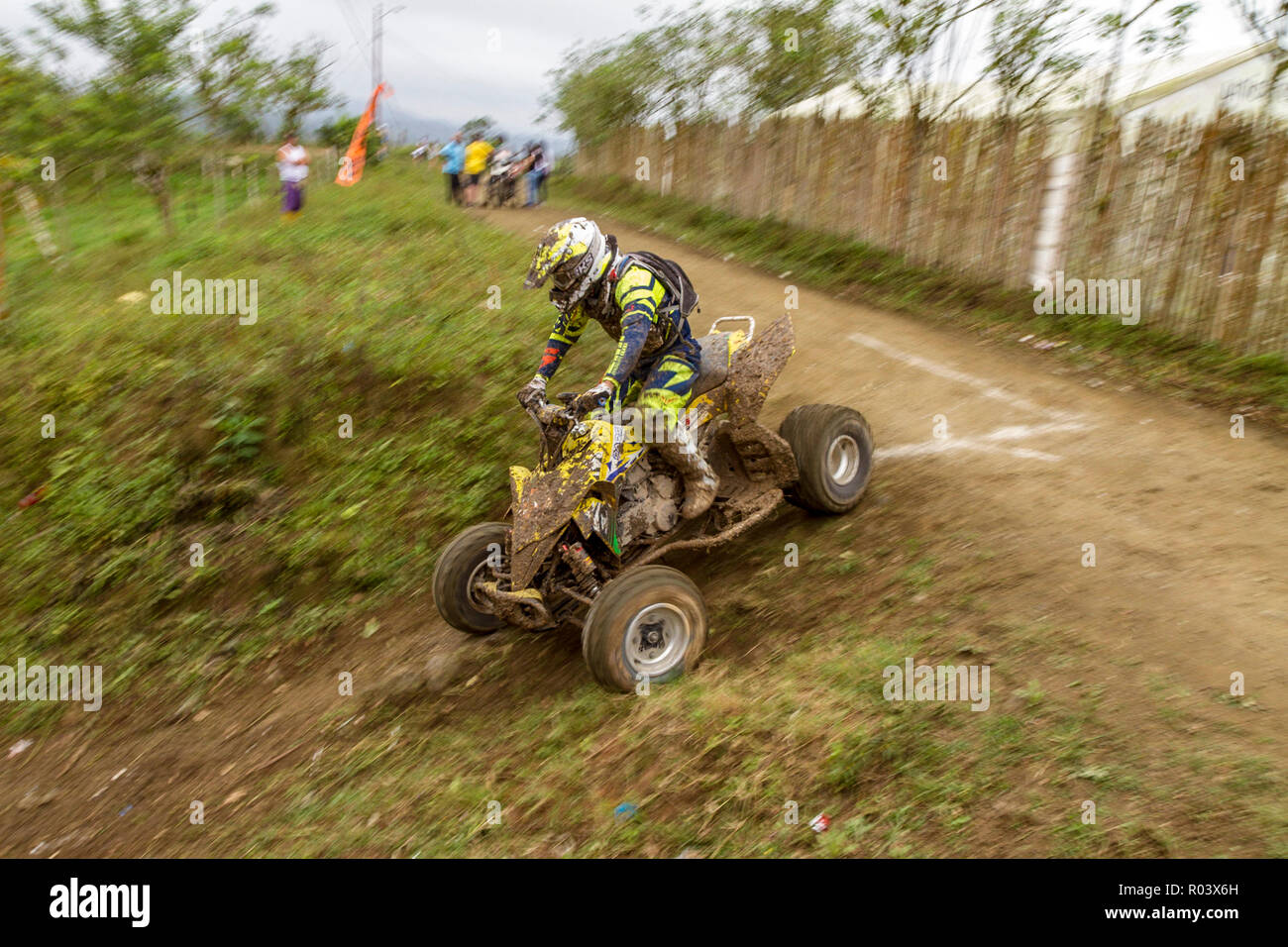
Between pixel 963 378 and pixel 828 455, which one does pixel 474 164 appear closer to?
pixel 963 378

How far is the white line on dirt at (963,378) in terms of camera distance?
8153 millimetres

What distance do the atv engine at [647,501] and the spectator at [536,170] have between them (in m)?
17.1

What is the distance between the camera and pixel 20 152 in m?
12.6

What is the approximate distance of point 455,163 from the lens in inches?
822

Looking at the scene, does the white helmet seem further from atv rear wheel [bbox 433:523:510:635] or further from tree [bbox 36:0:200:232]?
tree [bbox 36:0:200:232]

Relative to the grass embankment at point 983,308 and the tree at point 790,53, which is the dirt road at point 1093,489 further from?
the tree at point 790,53

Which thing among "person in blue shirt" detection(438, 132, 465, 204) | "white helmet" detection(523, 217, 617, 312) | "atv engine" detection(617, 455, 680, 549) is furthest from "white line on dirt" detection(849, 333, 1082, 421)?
"person in blue shirt" detection(438, 132, 465, 204)

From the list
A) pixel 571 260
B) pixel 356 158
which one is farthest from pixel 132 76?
pixel 571 260

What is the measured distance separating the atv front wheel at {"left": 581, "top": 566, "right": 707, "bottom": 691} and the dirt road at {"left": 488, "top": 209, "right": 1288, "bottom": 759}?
1.94 metres

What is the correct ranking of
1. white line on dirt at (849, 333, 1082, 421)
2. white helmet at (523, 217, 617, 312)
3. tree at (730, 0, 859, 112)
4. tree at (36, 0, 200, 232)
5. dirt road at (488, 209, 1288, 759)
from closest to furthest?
dirt road at (488, 209, 1288, 759) → white helmet at (523, 217, 617, 312) → white line on dirt at (849, 333, 1082, 421) → tree at (36, 0, 200, 232) → tree at (730, 0, 859, 112)

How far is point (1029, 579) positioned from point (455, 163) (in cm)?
1857

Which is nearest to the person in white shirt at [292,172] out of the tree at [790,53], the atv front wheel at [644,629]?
the tree at [790,53]

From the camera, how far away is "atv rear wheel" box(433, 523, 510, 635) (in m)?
5.82
